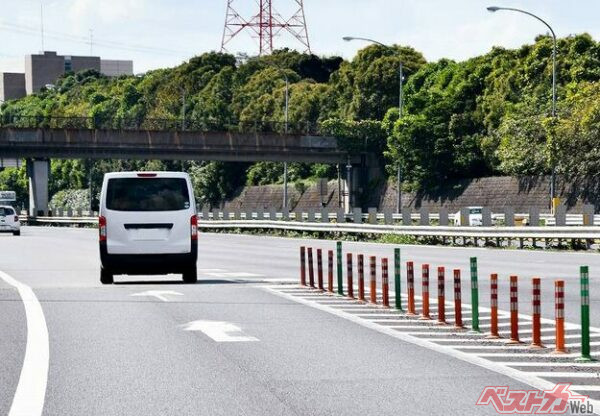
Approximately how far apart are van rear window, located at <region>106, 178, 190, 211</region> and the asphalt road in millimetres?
1470

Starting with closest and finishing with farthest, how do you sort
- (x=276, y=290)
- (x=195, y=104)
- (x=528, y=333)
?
(x=528, y=333)
(x=276, y=290)
(x=195, y=104)

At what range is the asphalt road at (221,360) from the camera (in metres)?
10.7

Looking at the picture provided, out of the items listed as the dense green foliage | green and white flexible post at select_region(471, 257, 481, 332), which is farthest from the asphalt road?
the dense green foliage

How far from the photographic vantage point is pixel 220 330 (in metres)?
17.2

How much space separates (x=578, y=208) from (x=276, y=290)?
183ft

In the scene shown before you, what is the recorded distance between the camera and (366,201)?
355 feet

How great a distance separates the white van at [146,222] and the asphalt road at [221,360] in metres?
0.54

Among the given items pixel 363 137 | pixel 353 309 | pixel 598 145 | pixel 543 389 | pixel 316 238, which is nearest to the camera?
pixel 543 389

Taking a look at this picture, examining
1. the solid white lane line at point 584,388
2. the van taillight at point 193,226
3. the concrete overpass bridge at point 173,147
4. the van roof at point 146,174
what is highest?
the concrete overpass bridge at point 173,147

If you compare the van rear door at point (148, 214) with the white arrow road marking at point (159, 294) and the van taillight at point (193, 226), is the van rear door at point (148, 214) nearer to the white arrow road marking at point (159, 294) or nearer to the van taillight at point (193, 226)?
the van taillight at point (193, 226)

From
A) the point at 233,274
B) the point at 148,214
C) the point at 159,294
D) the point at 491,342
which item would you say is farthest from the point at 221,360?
the point at 233,274

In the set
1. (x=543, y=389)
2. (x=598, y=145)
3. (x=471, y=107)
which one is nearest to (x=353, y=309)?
(x=543, y=389)

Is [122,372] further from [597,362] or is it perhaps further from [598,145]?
[598,145]

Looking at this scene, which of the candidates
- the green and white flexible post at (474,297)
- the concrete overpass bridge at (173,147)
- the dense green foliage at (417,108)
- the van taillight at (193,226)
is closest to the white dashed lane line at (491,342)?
the green and white flexible post at (474,297)
